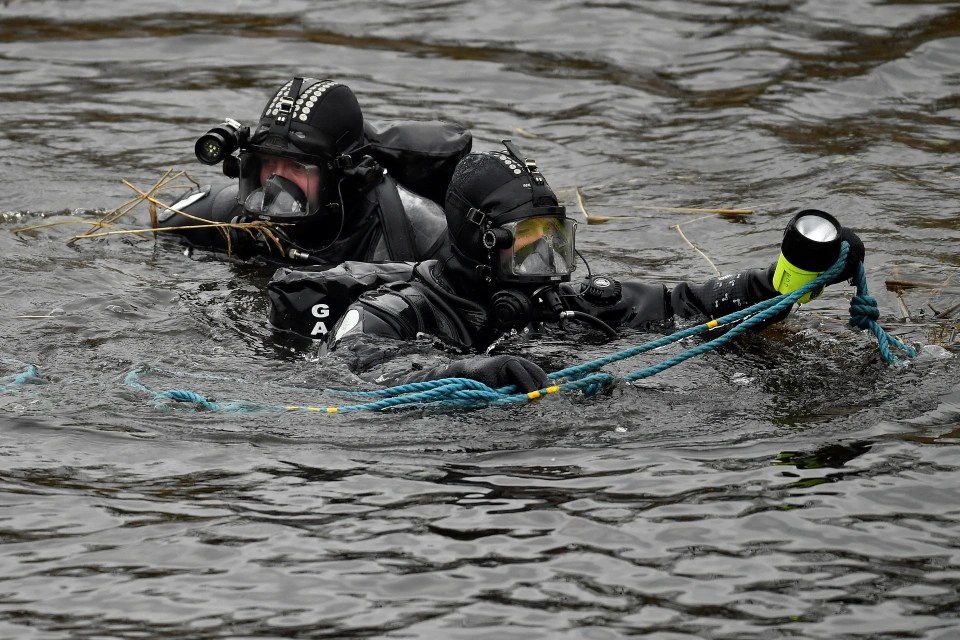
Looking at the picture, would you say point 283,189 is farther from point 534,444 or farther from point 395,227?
point 534,444

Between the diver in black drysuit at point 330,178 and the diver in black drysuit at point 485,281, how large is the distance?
100 centimetres

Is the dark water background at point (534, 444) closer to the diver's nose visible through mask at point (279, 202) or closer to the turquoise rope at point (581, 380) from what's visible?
the turquoise rope at point (581, 380)

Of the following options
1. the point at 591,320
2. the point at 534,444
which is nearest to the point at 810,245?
the point at 591,320

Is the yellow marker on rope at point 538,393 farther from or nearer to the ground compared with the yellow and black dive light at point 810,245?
nearer to the ground

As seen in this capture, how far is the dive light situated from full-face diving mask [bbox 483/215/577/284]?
2.14 meters

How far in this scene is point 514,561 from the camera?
→ 377cm

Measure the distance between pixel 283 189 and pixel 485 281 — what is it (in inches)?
65.4

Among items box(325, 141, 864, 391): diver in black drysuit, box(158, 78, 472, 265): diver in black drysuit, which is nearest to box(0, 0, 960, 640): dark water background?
box(325, 141, 864, 391): diver in black drysuit

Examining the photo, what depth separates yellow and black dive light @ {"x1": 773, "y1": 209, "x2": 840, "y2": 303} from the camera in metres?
4.89

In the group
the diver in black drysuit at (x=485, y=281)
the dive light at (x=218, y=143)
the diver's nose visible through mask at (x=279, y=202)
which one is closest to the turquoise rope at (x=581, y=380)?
the diver in black drysuit at (x=485, y=281)

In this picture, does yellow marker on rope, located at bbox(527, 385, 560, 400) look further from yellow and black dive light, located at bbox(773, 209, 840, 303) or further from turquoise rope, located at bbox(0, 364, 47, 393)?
turquoise rope, located at bbox(0, 364, 47, 393)

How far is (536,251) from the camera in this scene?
5.21m

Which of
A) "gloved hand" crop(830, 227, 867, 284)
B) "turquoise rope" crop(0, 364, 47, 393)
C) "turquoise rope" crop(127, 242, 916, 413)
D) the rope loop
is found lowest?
"turquoise rope" crop(0, 364, 47, 393)

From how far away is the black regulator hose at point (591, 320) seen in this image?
5.24 meters
